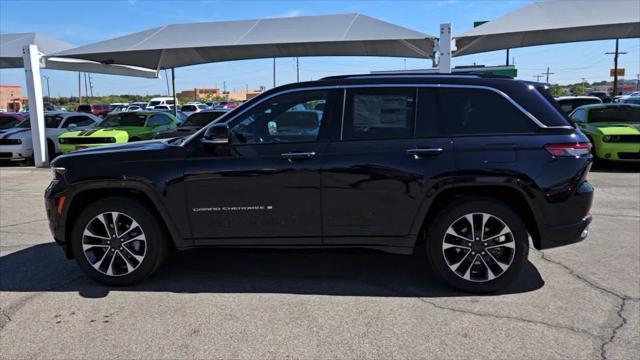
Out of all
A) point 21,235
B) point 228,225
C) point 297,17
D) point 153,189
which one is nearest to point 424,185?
point 228,225

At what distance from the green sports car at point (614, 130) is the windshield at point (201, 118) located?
863 centimetres

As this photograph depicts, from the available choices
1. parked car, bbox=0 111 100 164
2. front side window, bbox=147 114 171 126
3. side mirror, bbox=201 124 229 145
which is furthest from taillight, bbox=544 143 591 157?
parked car, bbox=0 111 100 164

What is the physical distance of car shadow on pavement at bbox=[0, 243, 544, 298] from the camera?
440cm

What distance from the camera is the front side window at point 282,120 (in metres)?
4.32

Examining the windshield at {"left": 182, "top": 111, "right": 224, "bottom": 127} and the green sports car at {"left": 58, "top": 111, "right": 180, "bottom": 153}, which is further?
the windshield at {"left": 182, "top": 111, "right": 224, "bottom": 127}

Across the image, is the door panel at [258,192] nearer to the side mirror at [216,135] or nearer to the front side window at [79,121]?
the side mirror at [216,135]

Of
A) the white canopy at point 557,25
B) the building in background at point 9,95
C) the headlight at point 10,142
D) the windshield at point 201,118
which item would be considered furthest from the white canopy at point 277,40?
the building in background at point 9,95

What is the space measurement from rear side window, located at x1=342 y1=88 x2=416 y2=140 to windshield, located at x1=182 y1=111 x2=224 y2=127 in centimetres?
902

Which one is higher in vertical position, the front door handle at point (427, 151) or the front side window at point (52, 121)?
the front side window at point (52, 121)

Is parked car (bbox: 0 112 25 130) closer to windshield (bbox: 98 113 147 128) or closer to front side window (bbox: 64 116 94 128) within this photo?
front side window (bbox: 64 116 94 128)

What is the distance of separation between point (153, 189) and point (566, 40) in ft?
43.9

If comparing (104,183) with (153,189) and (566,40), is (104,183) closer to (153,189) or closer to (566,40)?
(153,189)

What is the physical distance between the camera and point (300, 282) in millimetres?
4566

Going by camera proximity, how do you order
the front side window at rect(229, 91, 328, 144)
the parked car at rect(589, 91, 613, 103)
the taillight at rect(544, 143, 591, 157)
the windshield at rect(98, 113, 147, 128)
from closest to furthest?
the taillight at rect(544, 143, 591, 157) < the front side window at rect(229, 91, 328, 144) < the windshield at rect(98, 113, 147, 128) < the parked car at rect(589, 91, 613, 103)
